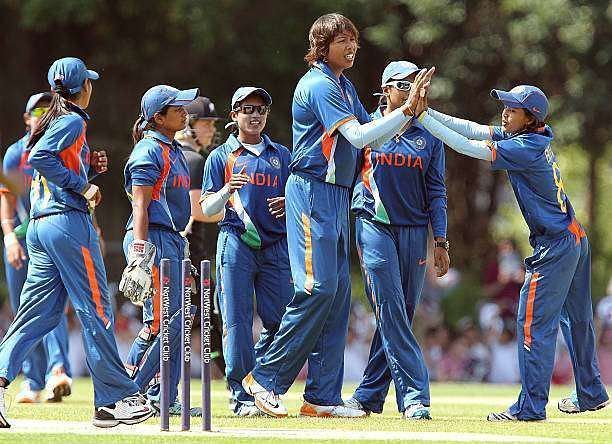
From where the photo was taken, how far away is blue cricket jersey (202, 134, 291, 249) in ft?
38.6

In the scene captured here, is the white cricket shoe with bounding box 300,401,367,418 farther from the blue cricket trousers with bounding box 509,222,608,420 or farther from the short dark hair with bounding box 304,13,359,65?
the short dark hair with bounding box 304,13,359,65

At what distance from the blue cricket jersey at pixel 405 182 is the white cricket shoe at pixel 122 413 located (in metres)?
2.54

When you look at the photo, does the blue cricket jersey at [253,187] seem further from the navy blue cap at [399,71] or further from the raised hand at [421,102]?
the raised hand at [421,102]

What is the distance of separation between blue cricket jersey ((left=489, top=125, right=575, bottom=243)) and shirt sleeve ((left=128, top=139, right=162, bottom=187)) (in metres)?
2.42

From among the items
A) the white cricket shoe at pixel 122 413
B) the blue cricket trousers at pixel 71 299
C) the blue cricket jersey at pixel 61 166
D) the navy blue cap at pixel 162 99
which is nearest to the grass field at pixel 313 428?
the white cricket shoe at pixel 122 413

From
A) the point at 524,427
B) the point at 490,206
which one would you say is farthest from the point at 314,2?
the point at 524,427

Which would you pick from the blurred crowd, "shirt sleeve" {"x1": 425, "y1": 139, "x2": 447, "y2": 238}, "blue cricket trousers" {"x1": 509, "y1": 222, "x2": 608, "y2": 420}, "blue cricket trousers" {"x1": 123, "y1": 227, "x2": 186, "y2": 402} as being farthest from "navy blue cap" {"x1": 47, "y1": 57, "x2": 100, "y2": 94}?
the blurred crowd

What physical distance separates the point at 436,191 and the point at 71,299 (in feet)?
10.1

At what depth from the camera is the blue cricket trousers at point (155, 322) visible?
36.2 ft

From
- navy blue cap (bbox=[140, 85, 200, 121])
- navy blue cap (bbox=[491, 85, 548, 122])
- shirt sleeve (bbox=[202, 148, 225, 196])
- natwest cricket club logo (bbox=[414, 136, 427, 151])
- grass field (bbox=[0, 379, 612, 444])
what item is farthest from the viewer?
shirt sleeve (bbox=[202, 148, 225, 196])

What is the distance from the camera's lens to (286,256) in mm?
11867

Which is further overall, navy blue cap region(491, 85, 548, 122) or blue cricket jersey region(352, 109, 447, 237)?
blue cricket jersey region(352, 109, 447, 237)

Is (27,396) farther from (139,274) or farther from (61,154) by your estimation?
(61,154)

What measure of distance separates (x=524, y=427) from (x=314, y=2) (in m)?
14.8
